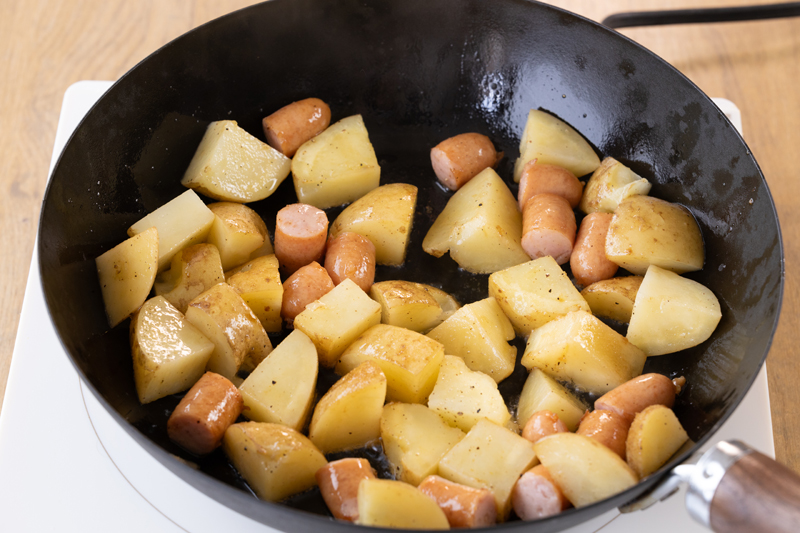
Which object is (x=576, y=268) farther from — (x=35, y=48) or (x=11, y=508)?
(x=35, y=48)

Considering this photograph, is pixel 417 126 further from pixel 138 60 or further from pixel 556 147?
pixel 138 60

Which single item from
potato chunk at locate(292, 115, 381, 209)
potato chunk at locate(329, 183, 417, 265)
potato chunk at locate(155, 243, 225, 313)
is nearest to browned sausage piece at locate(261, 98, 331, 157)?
potato chunk at locate(292, 115, 381, 209)

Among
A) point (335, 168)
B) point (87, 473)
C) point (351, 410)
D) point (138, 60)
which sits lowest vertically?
point (87, 473)

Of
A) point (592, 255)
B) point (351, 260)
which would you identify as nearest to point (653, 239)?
point (592, 255)

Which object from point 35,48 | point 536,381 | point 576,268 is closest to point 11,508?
point 536,381

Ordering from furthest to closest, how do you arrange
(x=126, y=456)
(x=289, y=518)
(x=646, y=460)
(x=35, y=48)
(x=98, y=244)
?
(x=35, y=48) < (x=98, y=244) < (x=126, y=456) < (x=646, y=460) < (x=289, y=518)

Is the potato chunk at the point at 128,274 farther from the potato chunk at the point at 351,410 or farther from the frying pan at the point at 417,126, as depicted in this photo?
the potato chunk at the point at 351,410
